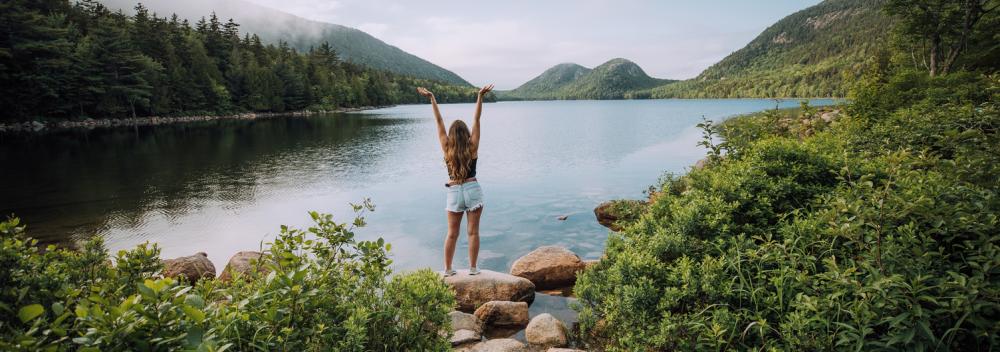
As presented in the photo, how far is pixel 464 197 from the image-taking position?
7.89 metres

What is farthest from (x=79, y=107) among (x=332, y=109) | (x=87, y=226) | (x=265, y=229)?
(x=265, y=229)

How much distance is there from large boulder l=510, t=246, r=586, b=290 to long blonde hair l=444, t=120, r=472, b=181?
295 centimetres

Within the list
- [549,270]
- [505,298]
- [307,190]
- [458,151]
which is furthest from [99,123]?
[505,298]

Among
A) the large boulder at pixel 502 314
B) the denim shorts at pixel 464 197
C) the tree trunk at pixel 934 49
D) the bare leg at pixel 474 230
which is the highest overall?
the tree trunk at pixel 934 49

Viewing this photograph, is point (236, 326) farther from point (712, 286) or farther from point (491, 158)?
point (491, 158)

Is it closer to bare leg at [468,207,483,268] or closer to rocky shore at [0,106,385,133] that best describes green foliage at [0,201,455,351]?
bare leg at [468,207,483,268]

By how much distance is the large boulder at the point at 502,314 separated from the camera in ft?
24.3

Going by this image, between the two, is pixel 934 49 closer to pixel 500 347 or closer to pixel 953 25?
pixel 953 25

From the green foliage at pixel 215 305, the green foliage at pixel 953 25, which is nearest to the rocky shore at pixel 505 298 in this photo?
the green foliage at pixel 215 305

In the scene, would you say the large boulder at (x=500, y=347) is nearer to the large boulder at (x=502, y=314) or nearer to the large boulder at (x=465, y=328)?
the large boulder at (x=465, y=328)

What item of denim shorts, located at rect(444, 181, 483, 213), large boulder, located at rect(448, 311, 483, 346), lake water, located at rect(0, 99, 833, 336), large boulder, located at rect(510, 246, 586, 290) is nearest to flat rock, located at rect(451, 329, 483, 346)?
large boulder, located at rect(448, 311, 483, 346)

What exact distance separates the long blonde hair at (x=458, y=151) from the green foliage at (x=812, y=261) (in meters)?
2.86

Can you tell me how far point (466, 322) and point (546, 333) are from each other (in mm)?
1368

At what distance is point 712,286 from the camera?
445 cm
